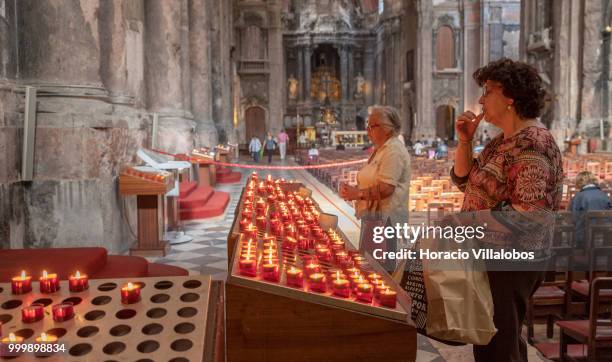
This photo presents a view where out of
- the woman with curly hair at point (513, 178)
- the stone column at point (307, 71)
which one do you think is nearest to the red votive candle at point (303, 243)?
the woman with curly hair at point (513, 178)

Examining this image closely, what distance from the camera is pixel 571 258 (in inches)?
211

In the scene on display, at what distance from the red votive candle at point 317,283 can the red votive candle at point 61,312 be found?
96 centimetres

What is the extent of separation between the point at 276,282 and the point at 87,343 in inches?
35.2

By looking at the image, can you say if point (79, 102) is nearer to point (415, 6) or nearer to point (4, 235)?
point (4, 235)

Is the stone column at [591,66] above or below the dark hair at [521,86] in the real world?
above

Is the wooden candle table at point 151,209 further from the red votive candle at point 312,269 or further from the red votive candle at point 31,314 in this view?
the red votive candle at point 31,314

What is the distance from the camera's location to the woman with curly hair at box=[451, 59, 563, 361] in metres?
2.27

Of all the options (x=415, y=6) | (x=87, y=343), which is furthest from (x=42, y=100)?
(x=415, y=6)

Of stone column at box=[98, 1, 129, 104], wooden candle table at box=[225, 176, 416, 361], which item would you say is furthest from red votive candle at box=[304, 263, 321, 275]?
stone column at box=[98, 1, 129, 104]

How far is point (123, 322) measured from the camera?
5.61 feet

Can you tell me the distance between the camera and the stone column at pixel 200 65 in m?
16.7

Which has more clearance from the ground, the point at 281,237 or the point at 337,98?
the point at 337,98

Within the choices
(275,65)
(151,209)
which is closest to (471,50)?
(275,65)

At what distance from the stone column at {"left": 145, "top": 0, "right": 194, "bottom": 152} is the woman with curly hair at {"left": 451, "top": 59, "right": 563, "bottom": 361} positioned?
406 inches
